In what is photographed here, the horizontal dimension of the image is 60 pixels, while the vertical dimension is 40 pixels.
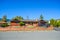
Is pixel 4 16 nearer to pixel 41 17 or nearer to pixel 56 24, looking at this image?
pixel 41 17

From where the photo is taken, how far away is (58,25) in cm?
1783

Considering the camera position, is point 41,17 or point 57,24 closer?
point 57,24

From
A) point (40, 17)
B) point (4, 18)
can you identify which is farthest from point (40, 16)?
point (4, 18)

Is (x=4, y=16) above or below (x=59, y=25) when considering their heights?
above

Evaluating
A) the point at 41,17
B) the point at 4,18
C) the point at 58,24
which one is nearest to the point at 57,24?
the point at 58,24

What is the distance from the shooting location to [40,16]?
80.7 feet

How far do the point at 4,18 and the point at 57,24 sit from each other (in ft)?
34.2

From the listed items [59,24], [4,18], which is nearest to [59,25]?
[59,24]

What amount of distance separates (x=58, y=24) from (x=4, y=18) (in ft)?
34.6

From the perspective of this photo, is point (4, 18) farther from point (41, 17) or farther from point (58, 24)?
point (58, 24)

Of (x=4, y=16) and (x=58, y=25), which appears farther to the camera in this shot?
(x=4, y=16)

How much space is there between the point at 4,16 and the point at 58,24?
1094 cm

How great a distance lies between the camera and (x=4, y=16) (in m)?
24.7

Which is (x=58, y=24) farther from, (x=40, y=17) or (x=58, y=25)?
(x=40, y=17)
